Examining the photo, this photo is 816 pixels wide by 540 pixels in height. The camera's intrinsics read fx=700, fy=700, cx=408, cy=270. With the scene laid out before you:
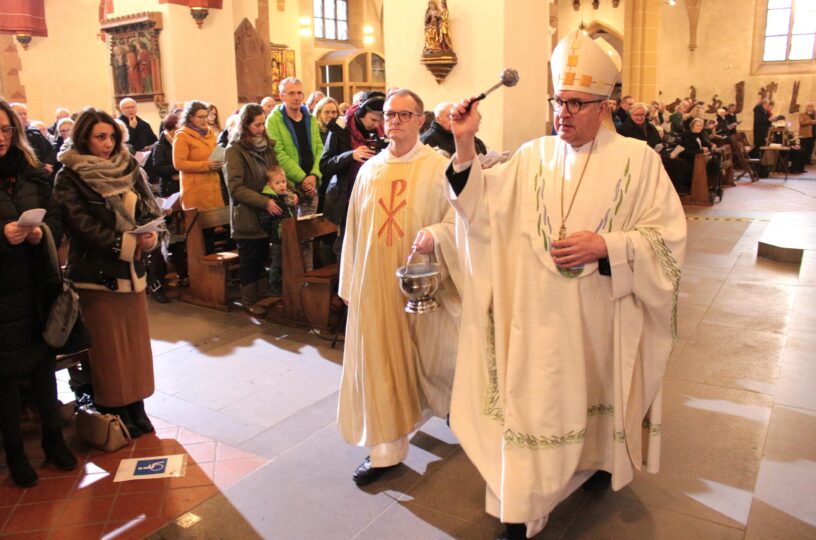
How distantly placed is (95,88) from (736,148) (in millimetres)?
12715

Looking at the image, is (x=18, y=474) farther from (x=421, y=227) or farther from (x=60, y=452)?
(x=421, y=227)

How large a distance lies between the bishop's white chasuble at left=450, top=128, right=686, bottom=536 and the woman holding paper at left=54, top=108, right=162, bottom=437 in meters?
1.76

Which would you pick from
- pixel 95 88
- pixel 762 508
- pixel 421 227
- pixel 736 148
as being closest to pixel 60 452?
pixel 421 227

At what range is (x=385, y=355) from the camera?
2.90 m

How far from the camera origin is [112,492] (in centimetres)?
294

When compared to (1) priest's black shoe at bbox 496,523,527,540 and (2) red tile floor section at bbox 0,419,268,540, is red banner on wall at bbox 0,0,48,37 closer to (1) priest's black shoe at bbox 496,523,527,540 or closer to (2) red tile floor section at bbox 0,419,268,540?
(2) red tile floor section at bbox 0,419,268,540

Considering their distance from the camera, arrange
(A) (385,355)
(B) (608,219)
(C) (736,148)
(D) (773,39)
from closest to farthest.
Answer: (B) (608,219) → (A) (385,355) → (C) (736,148) → (D) (773,39)

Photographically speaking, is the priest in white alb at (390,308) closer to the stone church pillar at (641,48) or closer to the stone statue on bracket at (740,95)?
the stone church pillar at (641,48)

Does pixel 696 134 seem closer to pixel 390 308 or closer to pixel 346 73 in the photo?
pixel 346 73

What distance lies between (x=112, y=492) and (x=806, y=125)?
17.8 meters

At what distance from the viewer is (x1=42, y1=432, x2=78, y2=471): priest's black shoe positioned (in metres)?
3.13

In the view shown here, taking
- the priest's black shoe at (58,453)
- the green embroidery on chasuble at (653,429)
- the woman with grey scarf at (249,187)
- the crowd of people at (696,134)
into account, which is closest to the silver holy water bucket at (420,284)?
the green embroidery on chasuble at (653,429)

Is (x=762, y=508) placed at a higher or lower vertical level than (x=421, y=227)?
lower

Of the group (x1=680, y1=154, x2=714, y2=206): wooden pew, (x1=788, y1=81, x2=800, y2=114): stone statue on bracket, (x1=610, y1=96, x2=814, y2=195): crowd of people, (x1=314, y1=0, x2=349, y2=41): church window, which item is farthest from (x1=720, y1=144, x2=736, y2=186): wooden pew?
(x1=314, y1=0, x2=349, y2=41): church window
